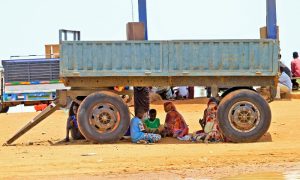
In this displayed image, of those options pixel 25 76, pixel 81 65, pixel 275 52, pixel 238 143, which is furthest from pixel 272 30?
pixel 25 76

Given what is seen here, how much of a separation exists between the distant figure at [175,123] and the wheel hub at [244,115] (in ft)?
3.87

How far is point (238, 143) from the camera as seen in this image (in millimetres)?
14039

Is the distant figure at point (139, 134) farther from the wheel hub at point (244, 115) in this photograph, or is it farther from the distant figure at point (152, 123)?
the wheel hub at point (244, 115)

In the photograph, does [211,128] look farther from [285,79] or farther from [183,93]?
[183,93]

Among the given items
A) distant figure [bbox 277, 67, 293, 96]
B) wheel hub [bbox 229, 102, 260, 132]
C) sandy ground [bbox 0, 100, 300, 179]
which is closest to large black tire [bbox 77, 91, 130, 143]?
sandy ground [bbox 0, 100, 300, 179]

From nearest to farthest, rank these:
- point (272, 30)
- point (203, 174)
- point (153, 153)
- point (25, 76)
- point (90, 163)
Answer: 1. point (203, 174)
2. point (90, 163)
3. point (153, 153)
4. point (272, 30)
5. point (25, 76)

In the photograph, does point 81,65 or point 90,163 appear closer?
point 90,163

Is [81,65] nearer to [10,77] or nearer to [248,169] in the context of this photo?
[248,169]

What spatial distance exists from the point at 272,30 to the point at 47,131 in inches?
277

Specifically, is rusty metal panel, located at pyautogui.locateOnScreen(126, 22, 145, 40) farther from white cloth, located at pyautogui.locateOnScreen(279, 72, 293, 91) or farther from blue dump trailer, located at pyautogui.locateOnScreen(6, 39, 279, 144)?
white cloth, located at pyautogui.locateOnScreen(279, 72, 293, 91)

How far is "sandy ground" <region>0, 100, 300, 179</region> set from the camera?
32.3 feet

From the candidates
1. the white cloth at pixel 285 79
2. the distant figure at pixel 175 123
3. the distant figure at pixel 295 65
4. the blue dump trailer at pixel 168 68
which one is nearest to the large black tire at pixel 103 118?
the blue dump trailer at pixel 168 68

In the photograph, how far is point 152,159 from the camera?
38.0 feet

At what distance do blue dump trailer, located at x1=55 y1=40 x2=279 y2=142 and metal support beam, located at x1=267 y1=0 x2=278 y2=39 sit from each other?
1.30m
